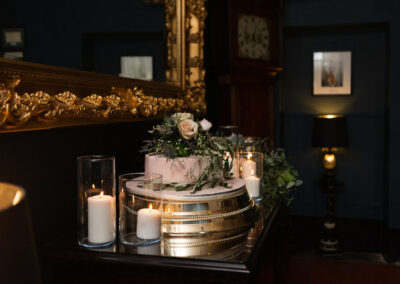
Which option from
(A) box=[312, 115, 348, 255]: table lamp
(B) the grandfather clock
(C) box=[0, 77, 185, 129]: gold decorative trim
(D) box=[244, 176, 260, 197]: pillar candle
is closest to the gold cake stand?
(C) box=[0, 77, 185, 129]: gold decorative trim

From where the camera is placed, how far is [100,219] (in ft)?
4.38

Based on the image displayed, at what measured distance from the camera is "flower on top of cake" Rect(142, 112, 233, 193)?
1.61 m

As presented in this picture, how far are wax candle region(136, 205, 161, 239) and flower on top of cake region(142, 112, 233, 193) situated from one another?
0.71 ft

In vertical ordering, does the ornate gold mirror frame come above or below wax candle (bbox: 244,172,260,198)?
above

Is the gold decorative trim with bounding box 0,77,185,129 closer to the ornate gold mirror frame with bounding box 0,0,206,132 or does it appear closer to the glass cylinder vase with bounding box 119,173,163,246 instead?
the ornate gold mirror frame with bounding box 0,0,206,132

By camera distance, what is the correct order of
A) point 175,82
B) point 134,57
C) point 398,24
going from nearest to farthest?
1. point 134,57
2. point 175,82
3. point 398,24

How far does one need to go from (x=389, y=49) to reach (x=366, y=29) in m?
0.50

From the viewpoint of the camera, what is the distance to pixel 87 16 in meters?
1.66

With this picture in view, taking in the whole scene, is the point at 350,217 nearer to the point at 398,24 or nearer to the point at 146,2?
the point at 398,24

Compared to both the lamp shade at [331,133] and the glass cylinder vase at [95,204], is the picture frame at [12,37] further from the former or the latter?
the lamp shade at [331,133]

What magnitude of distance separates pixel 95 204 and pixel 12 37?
0.58 metres

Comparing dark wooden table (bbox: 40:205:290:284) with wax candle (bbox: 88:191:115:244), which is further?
wax candle (bbox: 88:191:115:244)

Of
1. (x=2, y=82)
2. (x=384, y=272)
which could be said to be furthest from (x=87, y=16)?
(x=384, y=272)

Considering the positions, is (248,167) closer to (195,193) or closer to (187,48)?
(195,193)
